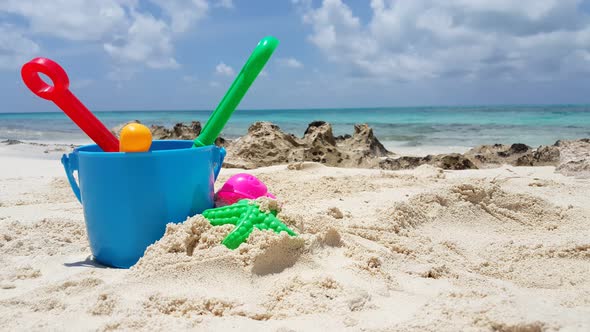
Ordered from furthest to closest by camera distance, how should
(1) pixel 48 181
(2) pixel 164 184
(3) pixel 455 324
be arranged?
(1) pixel 48 181
(2) pixel 164 184
(3) pixel 455 324

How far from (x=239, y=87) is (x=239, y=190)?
510mm

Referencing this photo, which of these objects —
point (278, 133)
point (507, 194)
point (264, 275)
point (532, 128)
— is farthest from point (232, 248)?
point (532, 128)

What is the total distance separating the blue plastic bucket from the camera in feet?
6.46

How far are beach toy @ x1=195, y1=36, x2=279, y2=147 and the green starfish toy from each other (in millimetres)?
376

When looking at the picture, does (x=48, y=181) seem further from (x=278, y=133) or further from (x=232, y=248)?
(x=232, y=248)

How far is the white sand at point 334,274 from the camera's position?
146 cm

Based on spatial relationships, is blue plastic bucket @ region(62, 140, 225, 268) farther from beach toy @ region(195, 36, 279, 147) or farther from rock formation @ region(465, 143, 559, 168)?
rock formation @ region(465, 143, 559, 168)

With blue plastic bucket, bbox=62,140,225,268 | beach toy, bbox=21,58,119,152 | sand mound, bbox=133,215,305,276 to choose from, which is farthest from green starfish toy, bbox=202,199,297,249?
beach toy, bbox=21,58,119,152

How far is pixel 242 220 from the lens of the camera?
194cm

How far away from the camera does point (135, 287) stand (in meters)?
1.69

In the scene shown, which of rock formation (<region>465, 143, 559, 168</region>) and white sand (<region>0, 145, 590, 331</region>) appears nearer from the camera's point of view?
white sand (<region>0, 145, 590, 331</region>)

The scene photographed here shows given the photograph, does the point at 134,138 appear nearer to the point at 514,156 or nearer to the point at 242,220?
the point at 242,220

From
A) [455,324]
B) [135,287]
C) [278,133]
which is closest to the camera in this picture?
[455,324]

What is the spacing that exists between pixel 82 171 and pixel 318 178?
2.31 metres
